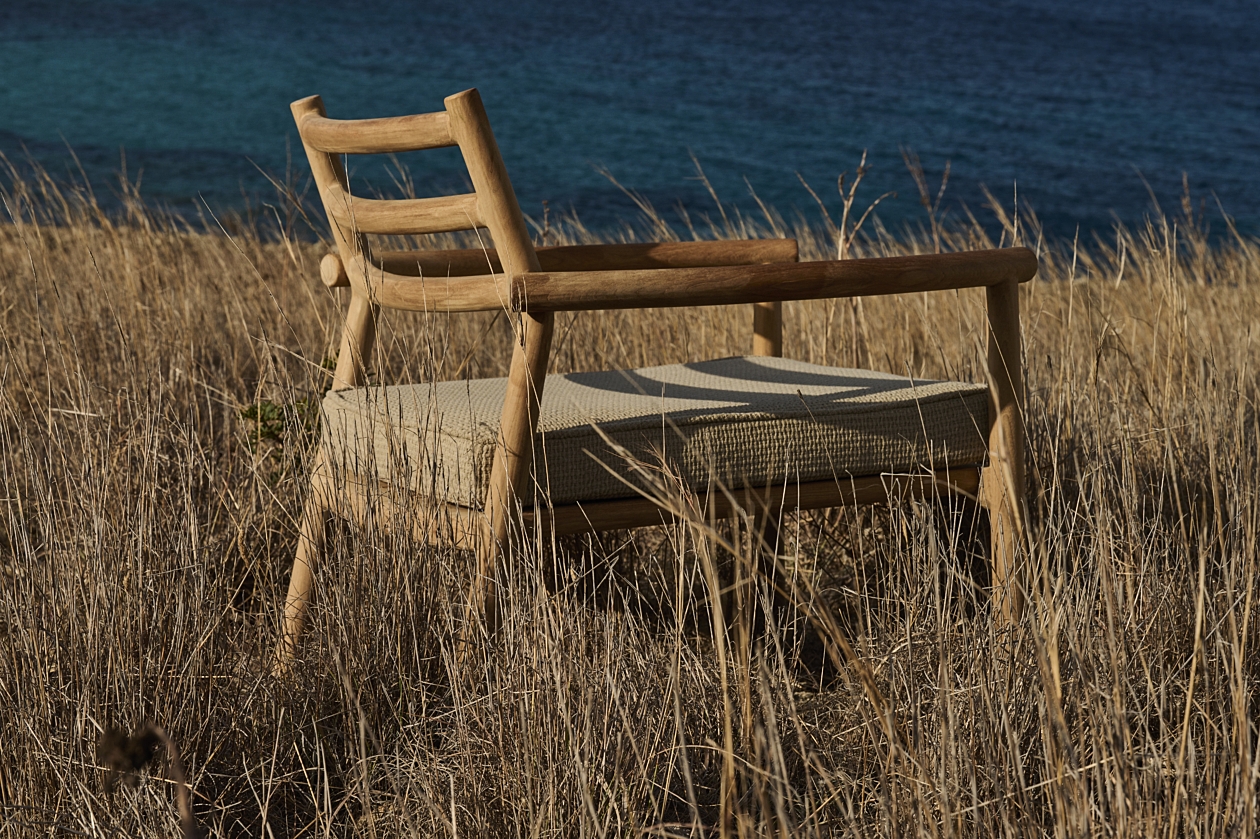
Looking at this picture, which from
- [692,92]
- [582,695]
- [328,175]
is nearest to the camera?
[582,695]

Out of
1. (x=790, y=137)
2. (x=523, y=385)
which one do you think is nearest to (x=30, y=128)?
(x=790, y=137)

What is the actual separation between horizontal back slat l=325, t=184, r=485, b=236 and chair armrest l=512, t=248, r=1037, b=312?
20cm

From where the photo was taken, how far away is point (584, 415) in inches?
64.4

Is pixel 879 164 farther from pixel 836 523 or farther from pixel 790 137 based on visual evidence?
pixel 836 523

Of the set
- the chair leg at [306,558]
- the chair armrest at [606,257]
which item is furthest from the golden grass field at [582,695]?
the chair armrest at [606,257]

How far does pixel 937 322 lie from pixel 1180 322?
39.1 inches

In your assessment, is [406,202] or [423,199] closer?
[423,199]

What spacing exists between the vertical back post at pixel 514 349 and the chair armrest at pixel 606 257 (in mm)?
533

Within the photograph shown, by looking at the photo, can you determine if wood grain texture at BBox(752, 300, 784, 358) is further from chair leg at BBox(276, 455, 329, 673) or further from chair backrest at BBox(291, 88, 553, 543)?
chair leg at BBox(276, 455, 329, 673)

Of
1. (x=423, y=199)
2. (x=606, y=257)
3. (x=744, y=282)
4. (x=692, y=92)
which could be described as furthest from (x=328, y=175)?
(x=692, y=92)

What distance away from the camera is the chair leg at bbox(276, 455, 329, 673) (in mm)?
1768

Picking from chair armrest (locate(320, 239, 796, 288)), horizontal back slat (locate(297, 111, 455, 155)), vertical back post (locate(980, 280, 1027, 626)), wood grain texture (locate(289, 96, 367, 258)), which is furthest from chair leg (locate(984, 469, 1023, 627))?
wood grain texture (locate(289, 96, 367, 258))

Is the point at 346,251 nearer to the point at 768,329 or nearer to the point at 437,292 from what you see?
the point at 437,292

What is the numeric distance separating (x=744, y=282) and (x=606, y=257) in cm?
78
